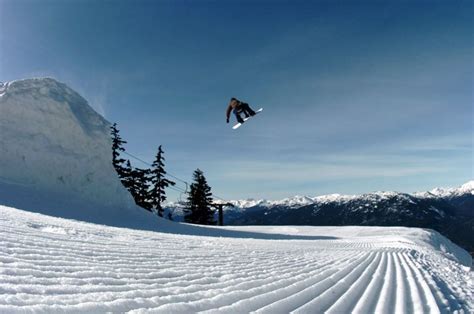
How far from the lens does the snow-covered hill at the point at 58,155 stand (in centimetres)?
2336

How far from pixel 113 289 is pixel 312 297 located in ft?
10.6

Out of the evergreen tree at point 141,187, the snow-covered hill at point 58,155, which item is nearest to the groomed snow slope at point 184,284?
the snow-covered hill at point 58,155

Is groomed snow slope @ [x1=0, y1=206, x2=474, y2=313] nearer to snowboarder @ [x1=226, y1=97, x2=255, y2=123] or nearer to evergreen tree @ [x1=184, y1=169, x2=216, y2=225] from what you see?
snowboarder @ [x1=226, y1=97, x2=255, y2=123]

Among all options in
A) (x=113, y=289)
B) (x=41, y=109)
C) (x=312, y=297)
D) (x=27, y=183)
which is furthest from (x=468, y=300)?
(x=41, y=109)

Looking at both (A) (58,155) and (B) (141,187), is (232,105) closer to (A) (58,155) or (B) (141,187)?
(A) (58,155)

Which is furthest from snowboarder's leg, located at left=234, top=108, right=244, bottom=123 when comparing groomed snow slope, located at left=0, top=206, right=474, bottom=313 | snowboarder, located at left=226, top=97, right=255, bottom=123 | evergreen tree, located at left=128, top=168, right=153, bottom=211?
evergreen tree, located at left=128, top=168, right=153, bottom=211

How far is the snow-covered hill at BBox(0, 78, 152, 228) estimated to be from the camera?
A: 76.6 ft

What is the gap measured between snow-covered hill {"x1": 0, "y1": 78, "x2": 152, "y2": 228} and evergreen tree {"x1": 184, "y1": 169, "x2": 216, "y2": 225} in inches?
1154

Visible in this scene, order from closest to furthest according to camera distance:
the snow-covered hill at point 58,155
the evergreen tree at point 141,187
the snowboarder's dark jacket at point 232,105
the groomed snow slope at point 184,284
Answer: the groomed snow slope at point 184,284 → the snowboarder's dark jacket at point 232,105 → the snow-covered hill at point 58,155 → the evergreen tree at point 141,187

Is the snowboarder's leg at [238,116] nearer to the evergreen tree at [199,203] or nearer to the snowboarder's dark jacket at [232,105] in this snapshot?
the snowboarder's dark jacket at [232,105]

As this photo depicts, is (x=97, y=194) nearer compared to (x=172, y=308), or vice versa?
(x=172, y=308)

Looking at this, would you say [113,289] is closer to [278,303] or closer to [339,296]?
[278,303]

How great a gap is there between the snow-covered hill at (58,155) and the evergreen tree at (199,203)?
96.1 feet

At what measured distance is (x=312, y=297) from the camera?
6.40 meters
